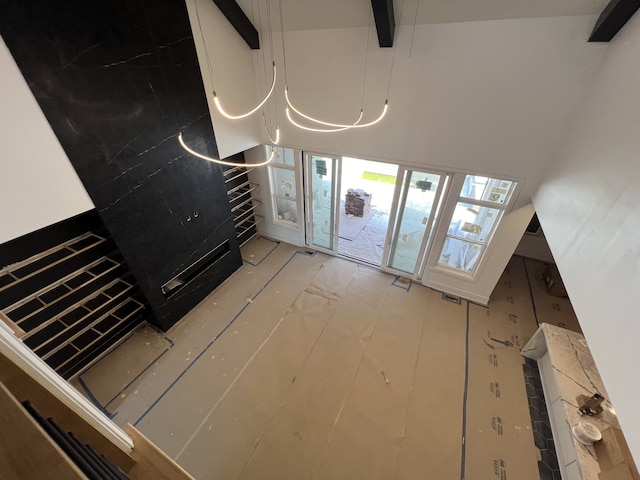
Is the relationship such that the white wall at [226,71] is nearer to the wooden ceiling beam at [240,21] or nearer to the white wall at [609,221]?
the wooden ceiling beam at [240,21]

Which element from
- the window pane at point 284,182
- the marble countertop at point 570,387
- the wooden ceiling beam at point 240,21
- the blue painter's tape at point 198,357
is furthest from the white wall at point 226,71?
the marble countertop at point 570,387

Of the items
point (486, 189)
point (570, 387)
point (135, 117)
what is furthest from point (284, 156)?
point (570, 387)

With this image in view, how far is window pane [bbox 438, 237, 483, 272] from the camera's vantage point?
3854 mm

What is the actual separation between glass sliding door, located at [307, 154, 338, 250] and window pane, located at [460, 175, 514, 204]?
6.03ft

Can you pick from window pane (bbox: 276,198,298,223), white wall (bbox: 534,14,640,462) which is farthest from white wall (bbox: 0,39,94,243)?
white wall (bbox: 534,14,640,462)

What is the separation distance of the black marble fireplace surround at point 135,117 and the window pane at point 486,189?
3.30 meters

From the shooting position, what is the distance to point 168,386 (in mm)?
2955

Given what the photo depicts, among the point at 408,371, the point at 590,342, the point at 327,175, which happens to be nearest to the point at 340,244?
the point at 327,175

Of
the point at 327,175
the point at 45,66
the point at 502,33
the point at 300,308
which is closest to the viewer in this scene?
the point at 45,66

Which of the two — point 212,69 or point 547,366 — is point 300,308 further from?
point 212,69

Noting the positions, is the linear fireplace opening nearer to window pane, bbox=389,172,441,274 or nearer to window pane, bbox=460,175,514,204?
window pane, bbox=389,172,441,274

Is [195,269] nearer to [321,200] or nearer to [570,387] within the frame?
[321,200]

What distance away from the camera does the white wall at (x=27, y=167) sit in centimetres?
180

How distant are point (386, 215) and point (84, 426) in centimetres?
595
